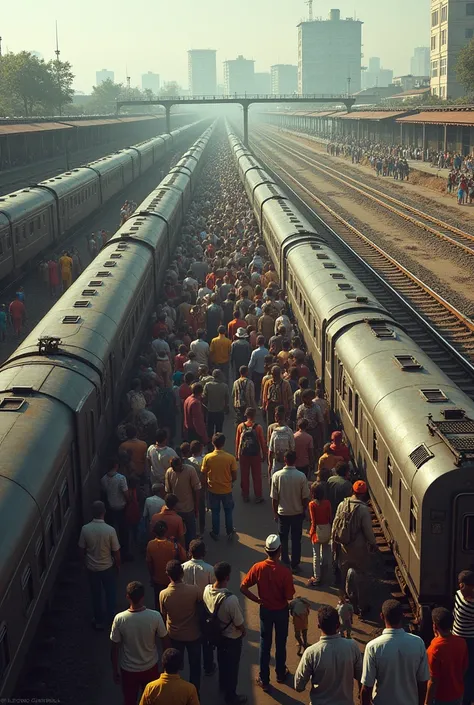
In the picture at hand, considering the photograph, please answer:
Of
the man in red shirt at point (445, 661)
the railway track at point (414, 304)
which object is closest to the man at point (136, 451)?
the man in red shirt at point (445, 661)

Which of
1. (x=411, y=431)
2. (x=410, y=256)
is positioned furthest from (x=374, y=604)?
(x=410, y=256)

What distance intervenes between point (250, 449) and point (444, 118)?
160ft

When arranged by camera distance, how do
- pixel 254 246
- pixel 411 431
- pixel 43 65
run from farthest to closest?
pixel 43 65 → pixel 254 246 → pixel 411 431

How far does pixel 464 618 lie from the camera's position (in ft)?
28.4

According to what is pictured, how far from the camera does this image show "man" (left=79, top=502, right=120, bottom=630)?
10516 mm

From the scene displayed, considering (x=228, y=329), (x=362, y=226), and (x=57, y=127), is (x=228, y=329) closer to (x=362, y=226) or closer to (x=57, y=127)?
(x=362, y=226)

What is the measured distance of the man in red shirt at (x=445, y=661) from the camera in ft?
26.2

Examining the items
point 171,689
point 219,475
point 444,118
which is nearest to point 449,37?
point 444,118

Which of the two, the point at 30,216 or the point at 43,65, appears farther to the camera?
the point at 43,65

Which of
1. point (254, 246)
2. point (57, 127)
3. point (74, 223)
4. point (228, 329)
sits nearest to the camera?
point (228, 329)

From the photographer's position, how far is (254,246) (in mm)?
30312

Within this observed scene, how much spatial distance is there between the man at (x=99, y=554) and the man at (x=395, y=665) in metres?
4.01

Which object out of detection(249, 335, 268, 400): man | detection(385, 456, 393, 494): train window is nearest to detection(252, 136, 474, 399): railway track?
detection(249, 335, 268, 400): man

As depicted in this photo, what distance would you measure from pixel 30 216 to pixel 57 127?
36.4 metres
